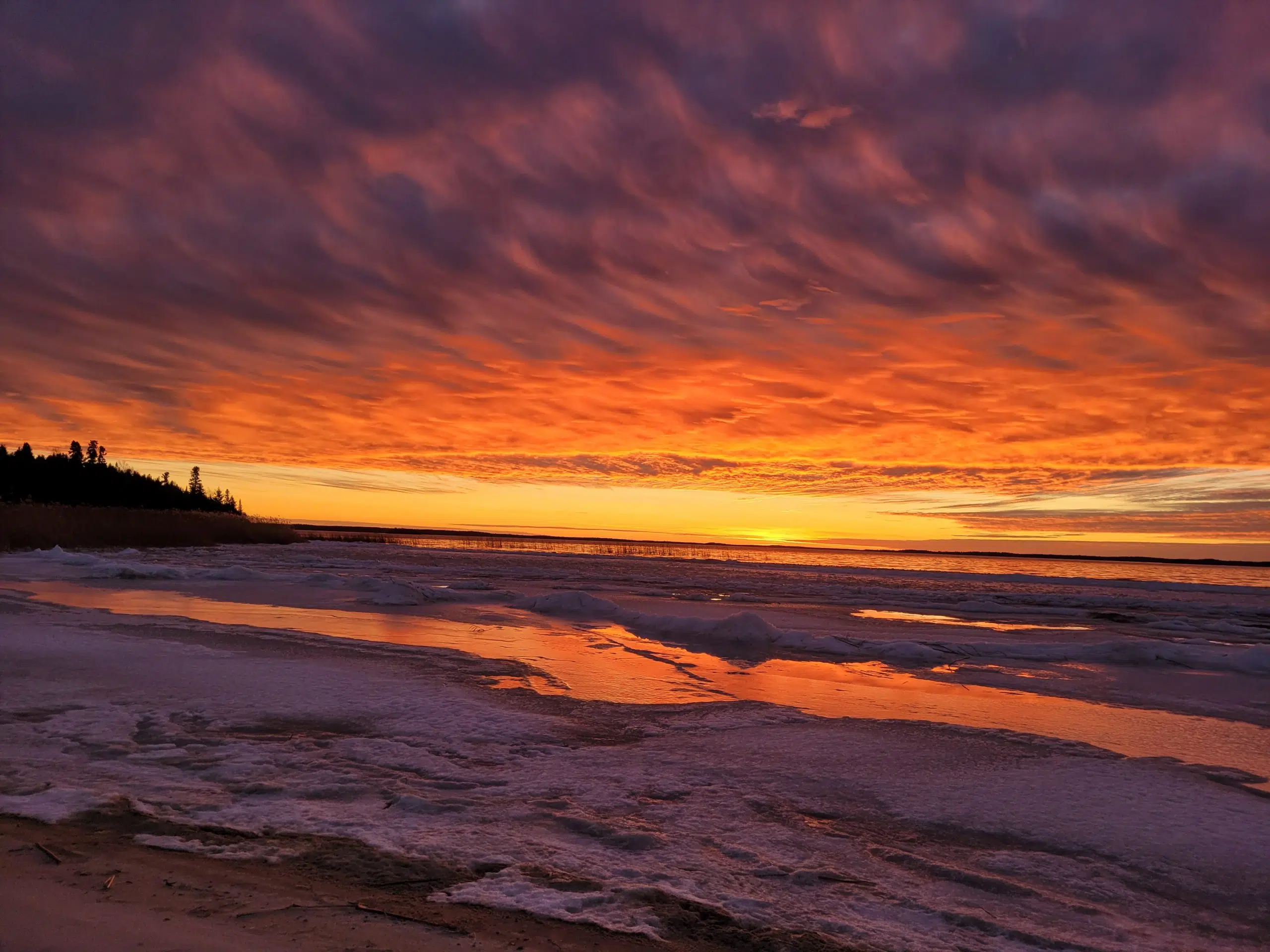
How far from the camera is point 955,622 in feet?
62.0

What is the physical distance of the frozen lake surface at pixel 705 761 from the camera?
3.62 m

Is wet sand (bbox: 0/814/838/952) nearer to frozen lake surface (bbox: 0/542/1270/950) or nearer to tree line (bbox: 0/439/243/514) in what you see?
frozen lake surface (bbox: 0/542/1270/950)

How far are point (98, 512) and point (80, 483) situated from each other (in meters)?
70.3

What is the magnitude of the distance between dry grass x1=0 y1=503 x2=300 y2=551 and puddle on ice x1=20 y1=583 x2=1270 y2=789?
65.0 feet

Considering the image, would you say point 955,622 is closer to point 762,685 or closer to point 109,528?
point 762,685

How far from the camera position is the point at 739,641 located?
13.2 metres

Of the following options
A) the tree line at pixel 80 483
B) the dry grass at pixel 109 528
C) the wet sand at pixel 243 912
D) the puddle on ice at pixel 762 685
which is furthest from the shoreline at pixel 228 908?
the tree line at pixel 80 483

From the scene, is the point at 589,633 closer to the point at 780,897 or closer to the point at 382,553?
the point at 780,897

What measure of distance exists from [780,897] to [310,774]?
10.3 ft

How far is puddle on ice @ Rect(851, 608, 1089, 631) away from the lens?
1819cm

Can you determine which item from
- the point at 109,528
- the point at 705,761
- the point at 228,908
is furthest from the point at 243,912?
the point at 109,528

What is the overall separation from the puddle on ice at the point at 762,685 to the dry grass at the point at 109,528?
19807 millimetres

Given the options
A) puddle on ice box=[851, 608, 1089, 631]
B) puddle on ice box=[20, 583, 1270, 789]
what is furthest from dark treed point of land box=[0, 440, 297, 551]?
puddle on ice box=[851, 608, 1089, 631]

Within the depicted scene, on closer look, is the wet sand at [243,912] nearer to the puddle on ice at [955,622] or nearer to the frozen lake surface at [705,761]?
the frozen lake surface at [705,761]
